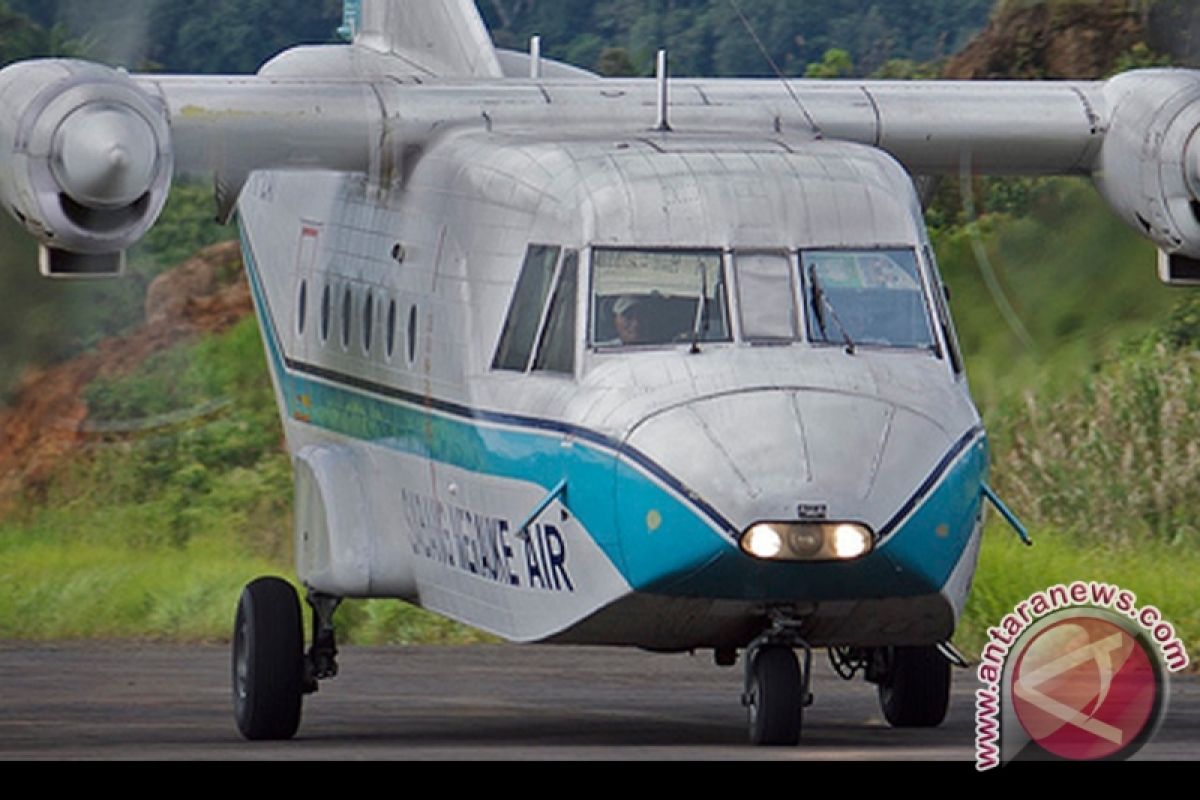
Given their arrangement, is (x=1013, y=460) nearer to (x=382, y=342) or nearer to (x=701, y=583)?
(x=382, y=342)

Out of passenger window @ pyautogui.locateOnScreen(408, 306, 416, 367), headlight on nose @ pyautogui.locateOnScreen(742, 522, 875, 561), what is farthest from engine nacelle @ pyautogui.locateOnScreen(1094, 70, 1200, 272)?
headlight on nose @ pyautogui.locateOnScreen(742, 522, 875, 561)

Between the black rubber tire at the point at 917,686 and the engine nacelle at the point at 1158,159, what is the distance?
7.68ft

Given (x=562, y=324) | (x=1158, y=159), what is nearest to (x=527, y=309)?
(x=562, y=324)

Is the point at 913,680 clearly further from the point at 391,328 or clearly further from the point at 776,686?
the point at 776,686

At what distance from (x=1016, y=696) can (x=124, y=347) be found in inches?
651

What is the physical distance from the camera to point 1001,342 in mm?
27359

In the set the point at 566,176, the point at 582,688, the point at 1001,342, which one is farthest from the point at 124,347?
the point at 566,176

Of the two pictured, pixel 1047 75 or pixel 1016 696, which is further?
pixel 1047 75

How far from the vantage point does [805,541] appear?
13219mm

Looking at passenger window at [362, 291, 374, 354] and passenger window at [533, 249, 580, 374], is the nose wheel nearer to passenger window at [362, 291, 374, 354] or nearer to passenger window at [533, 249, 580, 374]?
passenger window at [533, 249, 580, 374]

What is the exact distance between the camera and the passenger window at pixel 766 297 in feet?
46.3

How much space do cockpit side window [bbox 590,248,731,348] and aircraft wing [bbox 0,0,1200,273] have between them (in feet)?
4.35

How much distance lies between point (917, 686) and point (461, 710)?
Answer: 273 centimetres

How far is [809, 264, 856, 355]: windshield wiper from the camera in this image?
1416 centimetres
